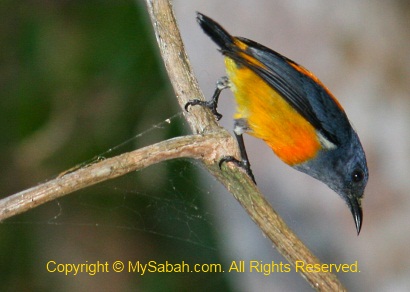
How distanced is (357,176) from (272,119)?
59 cm

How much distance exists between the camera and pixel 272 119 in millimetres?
3969

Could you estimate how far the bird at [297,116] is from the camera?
3969mm

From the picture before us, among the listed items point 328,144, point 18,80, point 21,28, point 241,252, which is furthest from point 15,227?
point 328,144

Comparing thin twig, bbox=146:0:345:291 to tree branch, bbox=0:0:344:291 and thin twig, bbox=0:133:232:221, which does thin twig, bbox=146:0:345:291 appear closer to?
tree branch, bbox=0:0:344:291

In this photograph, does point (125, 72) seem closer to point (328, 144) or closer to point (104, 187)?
point (104, 187)

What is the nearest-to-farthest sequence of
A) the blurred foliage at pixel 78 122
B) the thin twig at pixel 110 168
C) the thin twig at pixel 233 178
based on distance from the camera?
the thin twig at pixel 110 168 → the thin twig at pixel 233 178 → the blurred foliage at pixel 78 122

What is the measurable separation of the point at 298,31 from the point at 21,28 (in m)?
2.71

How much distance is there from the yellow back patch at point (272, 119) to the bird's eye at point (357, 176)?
0.83ft

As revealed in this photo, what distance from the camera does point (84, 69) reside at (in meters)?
5.97

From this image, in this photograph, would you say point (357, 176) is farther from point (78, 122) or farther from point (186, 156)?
point (78, 122)

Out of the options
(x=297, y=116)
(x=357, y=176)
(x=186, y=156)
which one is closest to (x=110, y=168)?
(x=186, y=156)

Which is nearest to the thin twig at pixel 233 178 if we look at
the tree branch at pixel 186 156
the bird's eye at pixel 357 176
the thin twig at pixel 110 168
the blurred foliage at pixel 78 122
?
the tree branch at pixel 186 156

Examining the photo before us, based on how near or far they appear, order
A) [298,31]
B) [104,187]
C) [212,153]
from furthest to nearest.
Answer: [104,187] → [298,31] → [212,153]

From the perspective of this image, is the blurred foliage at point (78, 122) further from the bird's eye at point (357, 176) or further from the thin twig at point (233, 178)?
the thin twig at point (233, 178)
